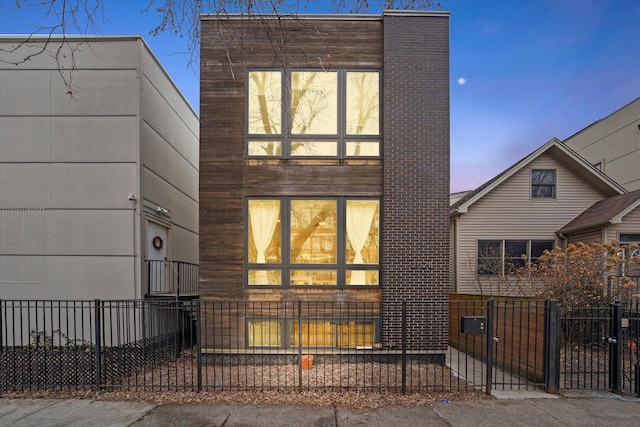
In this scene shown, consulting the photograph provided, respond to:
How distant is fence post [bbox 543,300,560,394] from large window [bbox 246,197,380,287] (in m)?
3.26

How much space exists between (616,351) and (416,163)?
498 cm

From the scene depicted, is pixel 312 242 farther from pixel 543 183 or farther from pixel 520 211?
pixel 543 183

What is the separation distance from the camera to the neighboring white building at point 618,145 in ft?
49.7

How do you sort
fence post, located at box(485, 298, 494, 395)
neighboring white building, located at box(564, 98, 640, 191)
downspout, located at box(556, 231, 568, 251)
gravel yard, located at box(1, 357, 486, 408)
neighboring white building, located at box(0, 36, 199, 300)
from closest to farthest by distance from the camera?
1. gravel yard, located at box(1, 357, 486, 408)
2. fence post, located at box(485, 298, 494, 395)
3. neighboring white building, located at box(0, 36, 199, 300)
4. downspout, located at box(556, 231, 568, 251)
5. neighboring white building, located at box(564, 98, 640, 191)

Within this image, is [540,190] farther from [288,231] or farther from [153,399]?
[153,399]

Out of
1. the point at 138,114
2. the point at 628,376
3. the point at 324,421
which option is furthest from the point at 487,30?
the point at 324,421

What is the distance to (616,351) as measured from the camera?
5.94 meters

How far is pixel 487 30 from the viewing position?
927 cm

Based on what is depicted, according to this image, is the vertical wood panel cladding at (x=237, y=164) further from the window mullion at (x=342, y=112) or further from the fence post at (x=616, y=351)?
the fence post at (x=616, y=351)

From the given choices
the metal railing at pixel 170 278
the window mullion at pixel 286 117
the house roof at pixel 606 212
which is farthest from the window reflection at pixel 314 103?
the house roof at pixel 606 212

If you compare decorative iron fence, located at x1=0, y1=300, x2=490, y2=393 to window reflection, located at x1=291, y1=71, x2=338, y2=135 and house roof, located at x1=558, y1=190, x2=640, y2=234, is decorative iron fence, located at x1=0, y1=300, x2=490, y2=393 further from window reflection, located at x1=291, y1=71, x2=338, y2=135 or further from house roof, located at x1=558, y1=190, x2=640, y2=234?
house roof, located at x1=558, y1=190, x2=640, y2=234

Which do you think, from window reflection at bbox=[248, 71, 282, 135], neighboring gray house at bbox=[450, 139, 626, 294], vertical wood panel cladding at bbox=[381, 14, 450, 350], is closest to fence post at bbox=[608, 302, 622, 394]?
vertical wood panel cladding at bbox=[381, 14, 450, 350]

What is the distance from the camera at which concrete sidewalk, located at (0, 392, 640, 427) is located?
4.89 m

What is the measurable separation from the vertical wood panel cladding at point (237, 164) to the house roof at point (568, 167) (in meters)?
5.97
